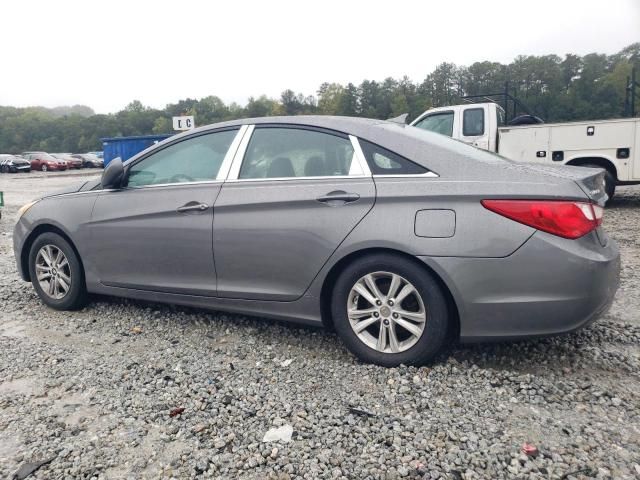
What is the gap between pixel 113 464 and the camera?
7.69ft

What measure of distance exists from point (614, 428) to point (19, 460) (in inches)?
107

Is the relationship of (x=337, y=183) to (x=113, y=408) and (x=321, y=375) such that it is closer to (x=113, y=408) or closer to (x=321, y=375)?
(x=321, y=375)

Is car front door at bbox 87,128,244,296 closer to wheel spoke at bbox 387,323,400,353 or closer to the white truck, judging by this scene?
wheel spoke at bbox 387,323,400,353

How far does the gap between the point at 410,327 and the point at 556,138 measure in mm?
8080

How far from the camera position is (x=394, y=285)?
306 cm

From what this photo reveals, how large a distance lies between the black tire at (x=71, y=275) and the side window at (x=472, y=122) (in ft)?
25.6

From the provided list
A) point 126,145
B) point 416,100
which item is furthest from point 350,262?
→ point 416,100

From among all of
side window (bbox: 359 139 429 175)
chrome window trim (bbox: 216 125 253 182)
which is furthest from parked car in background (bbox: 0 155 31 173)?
side window (bbox: 359 139 429 175)

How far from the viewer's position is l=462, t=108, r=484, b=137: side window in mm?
10141

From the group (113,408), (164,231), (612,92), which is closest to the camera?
(113,408)

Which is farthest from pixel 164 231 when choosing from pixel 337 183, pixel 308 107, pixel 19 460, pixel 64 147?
pixel 64 147

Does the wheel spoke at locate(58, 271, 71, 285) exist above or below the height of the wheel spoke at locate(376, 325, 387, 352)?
above

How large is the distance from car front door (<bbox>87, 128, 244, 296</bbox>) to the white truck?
6.28 m

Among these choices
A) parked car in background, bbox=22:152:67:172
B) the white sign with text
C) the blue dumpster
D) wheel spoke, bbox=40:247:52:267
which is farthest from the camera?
parked car in background, bbox=22:152:67:172
